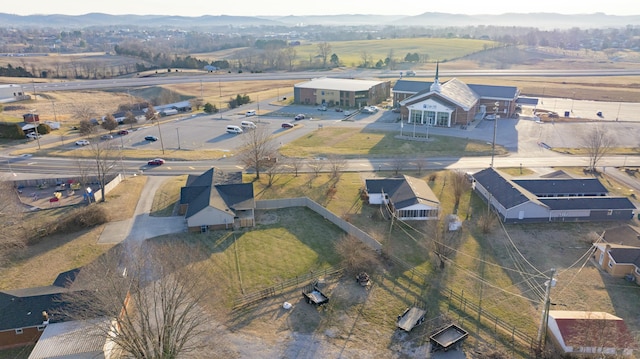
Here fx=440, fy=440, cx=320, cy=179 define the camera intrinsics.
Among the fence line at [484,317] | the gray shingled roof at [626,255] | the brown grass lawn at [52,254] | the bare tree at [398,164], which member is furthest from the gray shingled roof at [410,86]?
the fence line at [484,317]

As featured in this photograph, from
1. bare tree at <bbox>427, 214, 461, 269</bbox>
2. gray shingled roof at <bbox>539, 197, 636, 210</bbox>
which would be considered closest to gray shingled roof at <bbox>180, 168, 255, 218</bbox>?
bare tree at <bbox>427, 214, 461, 269</bbox>

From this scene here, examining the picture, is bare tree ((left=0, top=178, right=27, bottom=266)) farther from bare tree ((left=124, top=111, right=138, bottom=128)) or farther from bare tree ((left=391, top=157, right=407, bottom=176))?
bare tree ((left=124, top=111, right=138, bottom=128))

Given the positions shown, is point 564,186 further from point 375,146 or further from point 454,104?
point 454,104

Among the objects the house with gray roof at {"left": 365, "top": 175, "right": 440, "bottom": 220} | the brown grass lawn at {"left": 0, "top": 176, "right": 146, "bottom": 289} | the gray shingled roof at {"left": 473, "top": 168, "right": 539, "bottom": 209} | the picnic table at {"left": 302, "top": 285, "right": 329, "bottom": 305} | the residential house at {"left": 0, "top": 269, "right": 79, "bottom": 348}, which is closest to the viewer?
the residential house at {"left": 0, "top": 269, "right": 79, "bottom": 348}

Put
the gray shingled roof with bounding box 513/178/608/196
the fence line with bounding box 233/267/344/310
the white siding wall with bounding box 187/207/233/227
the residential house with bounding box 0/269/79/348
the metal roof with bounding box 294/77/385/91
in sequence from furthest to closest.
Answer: the metal roof with bounding box 294/77/385/91 < the gray shingled roof with bounding box 513/178/608/196 < the white siding wall with bounding box 187/207/233/227 < the fence line with bounding box 233/267/344/310 < the residential house with bounding box 0/269/79/348

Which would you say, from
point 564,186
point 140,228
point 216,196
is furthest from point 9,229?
point 564,186

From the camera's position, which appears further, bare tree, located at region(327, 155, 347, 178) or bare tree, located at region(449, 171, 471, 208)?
bare tree, located at region(327, 155, 347, 178)

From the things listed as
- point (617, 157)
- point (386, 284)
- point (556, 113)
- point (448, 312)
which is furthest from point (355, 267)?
point (556, 113)
